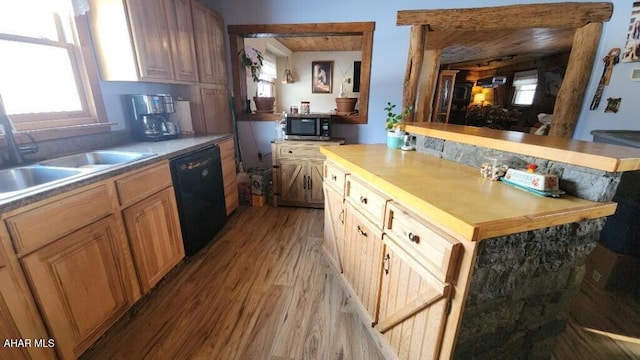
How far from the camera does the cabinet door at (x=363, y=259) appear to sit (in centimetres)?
129

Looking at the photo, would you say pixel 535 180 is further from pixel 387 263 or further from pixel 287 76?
pixel 287 76

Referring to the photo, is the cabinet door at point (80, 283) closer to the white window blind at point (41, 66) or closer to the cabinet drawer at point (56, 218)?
the cabinet drawer at point (56, 218)

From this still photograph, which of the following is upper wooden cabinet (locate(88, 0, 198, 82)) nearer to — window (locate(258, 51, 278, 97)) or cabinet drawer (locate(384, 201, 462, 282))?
cabinet drawer (locate(384, 201, 462, 282))

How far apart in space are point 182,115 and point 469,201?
2692 mm

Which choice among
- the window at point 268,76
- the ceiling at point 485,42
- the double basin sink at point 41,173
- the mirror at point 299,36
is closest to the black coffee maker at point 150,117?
the double basin sink at point 41,173

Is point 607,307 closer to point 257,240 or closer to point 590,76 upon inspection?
point 590,76

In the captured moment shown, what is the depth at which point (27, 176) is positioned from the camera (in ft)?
4.69

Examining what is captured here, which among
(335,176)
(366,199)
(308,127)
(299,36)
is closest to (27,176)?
(335,176)

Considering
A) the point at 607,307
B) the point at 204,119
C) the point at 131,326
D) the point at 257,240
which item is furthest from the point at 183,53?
the point at 607,307

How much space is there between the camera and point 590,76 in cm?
258

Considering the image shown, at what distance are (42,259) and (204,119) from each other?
2.03 m

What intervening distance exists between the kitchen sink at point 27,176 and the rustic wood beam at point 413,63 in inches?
119

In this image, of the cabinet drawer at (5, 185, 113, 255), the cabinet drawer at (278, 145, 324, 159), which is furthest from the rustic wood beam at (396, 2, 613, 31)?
the cabinet drawer at (5, 185, 113, 255)

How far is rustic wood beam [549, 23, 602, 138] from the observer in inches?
98.0
